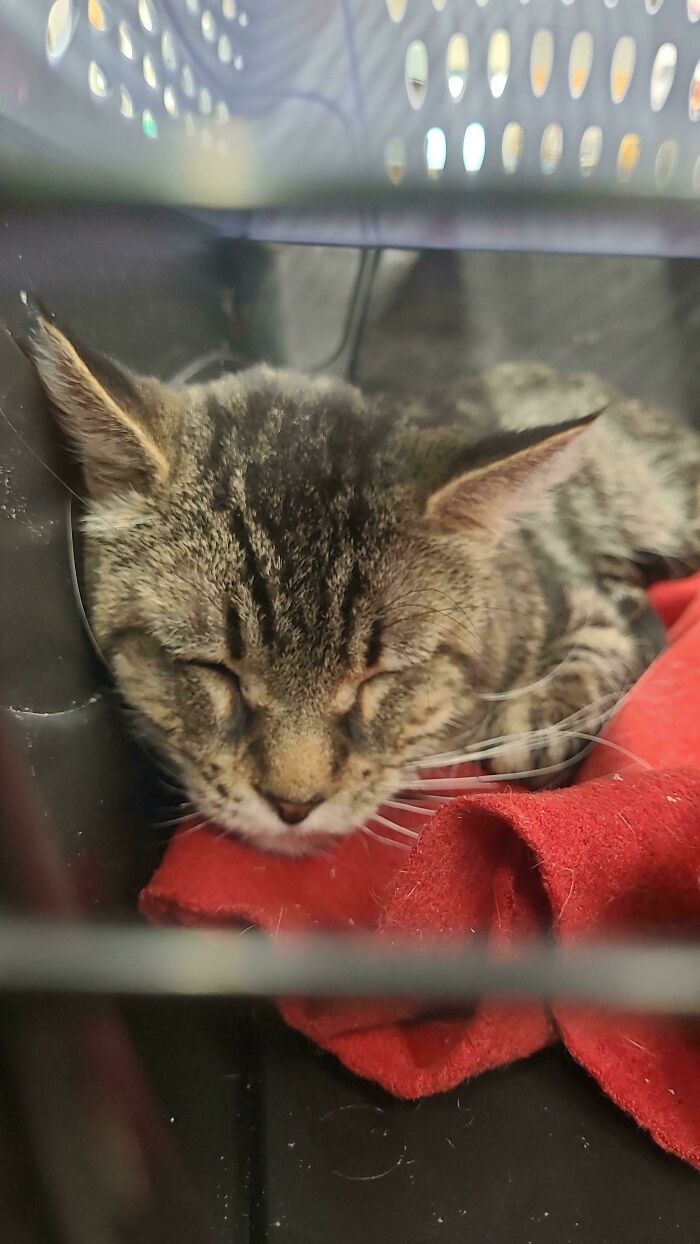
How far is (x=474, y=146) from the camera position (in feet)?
4.11

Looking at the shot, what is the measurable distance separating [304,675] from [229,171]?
773 millimetres

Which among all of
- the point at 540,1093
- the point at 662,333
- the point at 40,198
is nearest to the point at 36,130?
the point at 40,198

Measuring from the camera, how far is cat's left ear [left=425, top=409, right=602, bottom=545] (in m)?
0.77

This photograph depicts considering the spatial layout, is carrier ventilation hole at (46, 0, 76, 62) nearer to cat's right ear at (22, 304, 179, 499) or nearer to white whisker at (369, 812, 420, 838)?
cat's right ear at (22, 304, 179, 499)

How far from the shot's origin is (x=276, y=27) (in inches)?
56.9

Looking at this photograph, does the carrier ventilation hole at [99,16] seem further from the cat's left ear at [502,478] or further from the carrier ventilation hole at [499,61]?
the cat's left ear at [502,478]

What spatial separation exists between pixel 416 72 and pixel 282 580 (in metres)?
0.90

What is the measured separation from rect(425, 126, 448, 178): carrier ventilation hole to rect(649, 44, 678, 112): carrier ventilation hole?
0.28 metres

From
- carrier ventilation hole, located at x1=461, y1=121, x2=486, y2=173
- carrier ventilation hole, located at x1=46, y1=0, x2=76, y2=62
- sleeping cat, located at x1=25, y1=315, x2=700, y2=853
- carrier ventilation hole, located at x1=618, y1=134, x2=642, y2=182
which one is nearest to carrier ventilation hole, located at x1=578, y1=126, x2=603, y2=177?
carrier ventilation hole, located at x1=618, y1=134, x2=642, y2=182

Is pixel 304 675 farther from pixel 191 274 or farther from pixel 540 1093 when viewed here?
pixel 191 274

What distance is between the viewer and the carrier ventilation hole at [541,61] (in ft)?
4.05

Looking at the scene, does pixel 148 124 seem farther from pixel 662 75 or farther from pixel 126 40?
pixel 662 75

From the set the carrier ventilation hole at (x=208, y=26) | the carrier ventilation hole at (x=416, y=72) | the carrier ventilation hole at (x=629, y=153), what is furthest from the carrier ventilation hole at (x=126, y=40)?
the carrier ventilation hole at (x=629, y=153)

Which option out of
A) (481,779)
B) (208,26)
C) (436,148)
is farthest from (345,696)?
(208,26)
